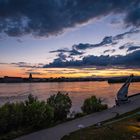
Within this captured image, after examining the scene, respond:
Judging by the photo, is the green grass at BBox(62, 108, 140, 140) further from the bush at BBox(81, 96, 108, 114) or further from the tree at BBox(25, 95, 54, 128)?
the bush at BBox(81, 96, 108, 114)

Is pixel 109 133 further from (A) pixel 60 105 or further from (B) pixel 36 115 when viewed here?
(A) pixel 60 105

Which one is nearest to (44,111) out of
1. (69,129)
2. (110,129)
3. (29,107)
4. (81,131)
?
(29,107)

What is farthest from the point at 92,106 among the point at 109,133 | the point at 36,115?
the point at 109,133

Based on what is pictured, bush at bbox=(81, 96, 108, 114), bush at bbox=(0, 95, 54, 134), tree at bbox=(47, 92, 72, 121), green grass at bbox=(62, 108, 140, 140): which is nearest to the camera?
green grass at bbox=(62, 108, 140, 140)

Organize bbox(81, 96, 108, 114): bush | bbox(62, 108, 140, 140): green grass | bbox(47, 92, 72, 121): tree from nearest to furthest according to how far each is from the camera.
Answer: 1. bbox(62, 108, 140, 140): green grass
2. bbox(47, 92, 72, 121): tree
3. bbox(81, 96, 108, 114): bush

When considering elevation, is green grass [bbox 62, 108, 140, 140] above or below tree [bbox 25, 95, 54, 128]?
below

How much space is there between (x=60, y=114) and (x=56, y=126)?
196 inches

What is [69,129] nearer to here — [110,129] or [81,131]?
[81,131]

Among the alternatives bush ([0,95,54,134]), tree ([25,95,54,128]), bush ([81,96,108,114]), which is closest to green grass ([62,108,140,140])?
tree ([25,95,54,128])

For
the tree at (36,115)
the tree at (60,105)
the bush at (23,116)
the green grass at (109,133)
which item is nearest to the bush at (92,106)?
the tree at (60,105)

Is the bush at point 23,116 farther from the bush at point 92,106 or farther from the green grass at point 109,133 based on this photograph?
the bush at point 92,106

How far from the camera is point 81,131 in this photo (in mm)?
19062

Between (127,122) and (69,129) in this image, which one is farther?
(127,122)

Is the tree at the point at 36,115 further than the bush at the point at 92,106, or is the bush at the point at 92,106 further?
the bush at the point at 92,106
